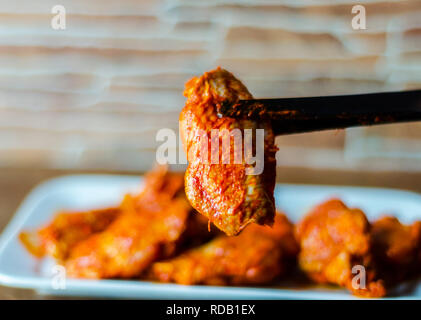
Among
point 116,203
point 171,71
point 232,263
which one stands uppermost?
point 171,71

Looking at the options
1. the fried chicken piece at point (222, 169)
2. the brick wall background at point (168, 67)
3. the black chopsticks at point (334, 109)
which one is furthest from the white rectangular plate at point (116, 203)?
the brick wall background at point (168, 67)

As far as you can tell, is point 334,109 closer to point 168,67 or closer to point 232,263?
point 232,263

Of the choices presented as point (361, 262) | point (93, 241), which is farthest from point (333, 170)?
point (93, 241)

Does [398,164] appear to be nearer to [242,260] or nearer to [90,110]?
[242,260]

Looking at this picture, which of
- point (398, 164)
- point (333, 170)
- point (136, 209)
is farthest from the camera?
point (398, 164)

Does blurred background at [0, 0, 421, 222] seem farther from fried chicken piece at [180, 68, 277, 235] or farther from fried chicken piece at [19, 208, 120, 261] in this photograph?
fried chicken piece at [180, 68, 277, 235]

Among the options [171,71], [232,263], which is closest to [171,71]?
[171,71]
